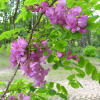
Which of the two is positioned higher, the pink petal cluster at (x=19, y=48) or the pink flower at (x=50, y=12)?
the pink flower at (x=50, y=12)

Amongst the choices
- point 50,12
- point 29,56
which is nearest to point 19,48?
point 29,56

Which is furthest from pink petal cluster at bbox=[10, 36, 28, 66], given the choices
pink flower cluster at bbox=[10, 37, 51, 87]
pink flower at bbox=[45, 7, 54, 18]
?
pink flower at bbox=[45, 7, 54, 18]

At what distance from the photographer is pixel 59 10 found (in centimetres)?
67

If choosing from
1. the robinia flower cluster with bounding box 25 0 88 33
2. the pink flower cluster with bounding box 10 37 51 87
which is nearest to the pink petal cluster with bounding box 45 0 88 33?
the robinia flower cluster with bounding box 25 0 88 33

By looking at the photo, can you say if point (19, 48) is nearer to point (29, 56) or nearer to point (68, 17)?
point (29, 56)

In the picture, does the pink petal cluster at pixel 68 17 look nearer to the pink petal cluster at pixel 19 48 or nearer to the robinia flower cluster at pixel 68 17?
the robinia flower cluster at pixel 68 17

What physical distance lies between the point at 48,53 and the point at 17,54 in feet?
0.72

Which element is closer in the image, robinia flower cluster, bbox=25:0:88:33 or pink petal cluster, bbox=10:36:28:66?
robinia flower cluster, bbox=25:0:88:33

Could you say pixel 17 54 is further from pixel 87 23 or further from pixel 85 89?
pixel 85 89

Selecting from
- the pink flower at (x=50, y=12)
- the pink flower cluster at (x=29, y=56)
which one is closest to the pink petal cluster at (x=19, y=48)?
the pink flower cluster at (x=29, y=56)

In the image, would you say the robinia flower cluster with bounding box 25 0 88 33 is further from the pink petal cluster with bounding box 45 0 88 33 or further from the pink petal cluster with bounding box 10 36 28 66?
the pink petal cluster with bounding box 10 36 28 66

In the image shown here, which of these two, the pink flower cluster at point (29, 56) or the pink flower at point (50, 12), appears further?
the pink flower cluster at point (29, 56)

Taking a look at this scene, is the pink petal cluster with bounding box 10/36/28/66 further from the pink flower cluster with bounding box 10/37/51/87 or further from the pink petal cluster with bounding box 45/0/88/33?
the pink petal cluster with bounding box 45/0/88/33

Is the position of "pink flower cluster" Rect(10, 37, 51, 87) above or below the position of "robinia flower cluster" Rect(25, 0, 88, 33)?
below
